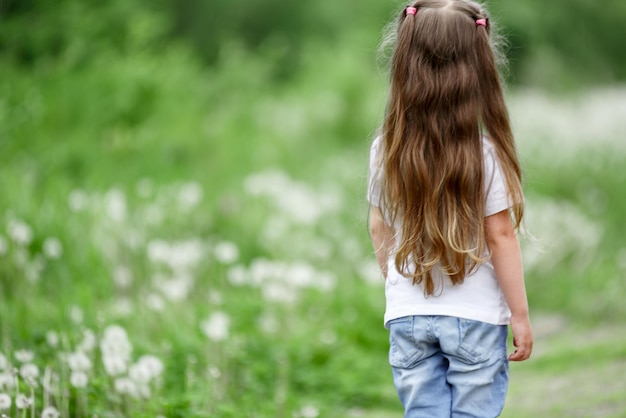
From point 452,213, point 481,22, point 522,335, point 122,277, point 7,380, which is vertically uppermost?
point 481,22

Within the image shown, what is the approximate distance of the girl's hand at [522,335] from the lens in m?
2.59

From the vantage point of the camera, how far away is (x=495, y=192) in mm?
2539

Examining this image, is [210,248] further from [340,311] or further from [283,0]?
[283,0]

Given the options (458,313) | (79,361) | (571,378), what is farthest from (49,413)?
(571,378)

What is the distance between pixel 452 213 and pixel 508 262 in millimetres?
238

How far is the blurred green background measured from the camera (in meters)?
3.91

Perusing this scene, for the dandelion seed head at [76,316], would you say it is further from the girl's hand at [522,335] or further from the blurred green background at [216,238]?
the girl's hand at [522,335]

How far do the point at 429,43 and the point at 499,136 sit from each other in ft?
1.24

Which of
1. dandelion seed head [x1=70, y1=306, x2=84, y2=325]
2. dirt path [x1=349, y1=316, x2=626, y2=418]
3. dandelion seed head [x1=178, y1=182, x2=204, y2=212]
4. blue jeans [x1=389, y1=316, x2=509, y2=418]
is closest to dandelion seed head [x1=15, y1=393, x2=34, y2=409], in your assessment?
dandelion seed head [x1=70, y1=306, x2=84, y2=325]

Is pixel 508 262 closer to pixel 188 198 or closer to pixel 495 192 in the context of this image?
pixel 495 192

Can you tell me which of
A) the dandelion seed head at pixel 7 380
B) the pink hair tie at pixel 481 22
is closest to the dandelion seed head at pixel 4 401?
the dandelion seed head at pixel 7 380

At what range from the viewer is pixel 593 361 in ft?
15.3

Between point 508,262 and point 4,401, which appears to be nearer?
point 508,262

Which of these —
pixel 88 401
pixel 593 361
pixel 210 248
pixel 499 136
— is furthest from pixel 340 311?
pixel 499 136
